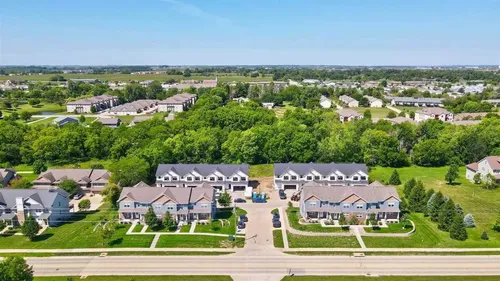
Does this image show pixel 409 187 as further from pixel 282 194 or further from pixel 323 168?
pixel 282 194

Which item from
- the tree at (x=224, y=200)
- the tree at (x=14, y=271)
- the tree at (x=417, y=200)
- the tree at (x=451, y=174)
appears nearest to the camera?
the tree at (x=14, y=271)

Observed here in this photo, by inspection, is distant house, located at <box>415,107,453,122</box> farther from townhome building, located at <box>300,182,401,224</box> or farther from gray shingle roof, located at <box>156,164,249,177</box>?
gray shingle roof, located at <box>156,164,249,177</box>

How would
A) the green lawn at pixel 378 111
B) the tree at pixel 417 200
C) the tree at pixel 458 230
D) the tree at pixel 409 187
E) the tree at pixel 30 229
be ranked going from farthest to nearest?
1. the green lawn at pixel 378 111
2. the tree at pixel 409 187
3. the tree at pixel 417 200
4. the tree at pixel 458 230
5. the tree at pixel 30 229

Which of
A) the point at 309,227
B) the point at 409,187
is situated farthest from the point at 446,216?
the point at 309,227

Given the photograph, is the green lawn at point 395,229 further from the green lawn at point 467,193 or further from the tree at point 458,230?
the tree at point 458,230

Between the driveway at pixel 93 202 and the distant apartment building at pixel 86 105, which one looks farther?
the distant apartment building at pixel 86 105

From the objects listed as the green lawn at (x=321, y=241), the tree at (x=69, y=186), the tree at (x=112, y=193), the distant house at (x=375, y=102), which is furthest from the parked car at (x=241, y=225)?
the distant house at (x=375, y=102)

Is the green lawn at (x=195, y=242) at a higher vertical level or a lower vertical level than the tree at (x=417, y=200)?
lower
